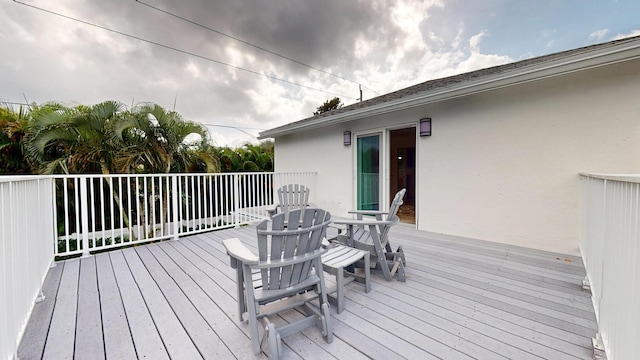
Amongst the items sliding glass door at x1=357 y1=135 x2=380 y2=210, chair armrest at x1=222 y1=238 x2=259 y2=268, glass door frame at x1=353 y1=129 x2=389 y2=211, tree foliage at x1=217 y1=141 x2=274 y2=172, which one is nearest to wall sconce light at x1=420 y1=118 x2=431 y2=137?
glass door frame at x1=353 y1=129 x2=389 y2=211

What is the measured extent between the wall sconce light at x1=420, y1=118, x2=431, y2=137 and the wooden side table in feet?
10.6

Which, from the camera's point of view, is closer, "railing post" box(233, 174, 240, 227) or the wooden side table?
the wooden side table

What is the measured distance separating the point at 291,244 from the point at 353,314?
36.5 inches

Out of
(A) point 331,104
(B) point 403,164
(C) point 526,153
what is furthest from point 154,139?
(A) point 331,104

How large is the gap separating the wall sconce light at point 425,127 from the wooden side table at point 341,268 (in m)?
3.23

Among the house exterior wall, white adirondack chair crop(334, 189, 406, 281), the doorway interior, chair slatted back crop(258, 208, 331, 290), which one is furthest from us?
the doorway interior

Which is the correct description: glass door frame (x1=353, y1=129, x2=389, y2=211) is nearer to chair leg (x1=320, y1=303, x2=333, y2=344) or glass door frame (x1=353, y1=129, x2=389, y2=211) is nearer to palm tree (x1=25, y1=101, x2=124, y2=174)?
chair leg (x1=320, y1=303, x2=333, y2=344)

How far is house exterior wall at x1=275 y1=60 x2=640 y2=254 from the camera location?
10.3ft

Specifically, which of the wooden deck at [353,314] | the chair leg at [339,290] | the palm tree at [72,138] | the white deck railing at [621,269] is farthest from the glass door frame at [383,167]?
the palm tree at [72,138]

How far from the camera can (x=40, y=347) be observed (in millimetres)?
1644

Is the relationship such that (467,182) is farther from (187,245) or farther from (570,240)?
(187,245)

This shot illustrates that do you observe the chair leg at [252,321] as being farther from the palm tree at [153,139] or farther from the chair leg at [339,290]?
the palm tree at [153,139]

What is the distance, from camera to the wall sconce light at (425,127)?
15.5ft

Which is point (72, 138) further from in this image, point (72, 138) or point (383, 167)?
point (383, 167)
